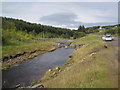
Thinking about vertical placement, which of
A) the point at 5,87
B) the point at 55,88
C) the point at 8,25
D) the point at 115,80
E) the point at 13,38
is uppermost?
the point at 8,25

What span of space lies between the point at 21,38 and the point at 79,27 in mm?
122633

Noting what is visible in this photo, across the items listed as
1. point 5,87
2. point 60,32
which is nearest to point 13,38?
point 5,87

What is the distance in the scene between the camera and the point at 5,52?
42750 mm

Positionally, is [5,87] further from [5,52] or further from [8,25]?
[8,25]

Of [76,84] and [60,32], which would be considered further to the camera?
[60,32]

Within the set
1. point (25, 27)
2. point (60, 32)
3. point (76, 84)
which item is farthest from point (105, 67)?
point (60, 32)

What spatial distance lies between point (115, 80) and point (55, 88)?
640 centimetres

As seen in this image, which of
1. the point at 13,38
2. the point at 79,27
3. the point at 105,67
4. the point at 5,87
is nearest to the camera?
the point at 105,67

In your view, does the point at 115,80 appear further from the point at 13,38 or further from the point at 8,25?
the point at 8,25

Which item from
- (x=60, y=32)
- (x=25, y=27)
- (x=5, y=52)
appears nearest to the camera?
(x=5, y=52)

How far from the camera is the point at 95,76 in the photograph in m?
14.9

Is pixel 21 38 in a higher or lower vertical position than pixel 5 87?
higher

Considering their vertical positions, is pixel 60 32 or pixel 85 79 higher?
pixel 60 32

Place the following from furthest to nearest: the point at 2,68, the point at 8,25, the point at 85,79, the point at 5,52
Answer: the point at 8,25 → the point at 5,52 → the point at 2,68 → the point at 85,79
